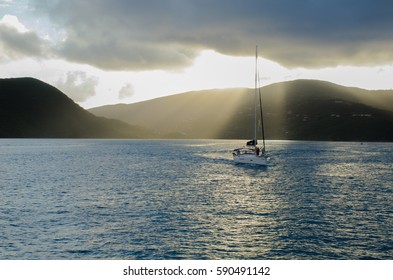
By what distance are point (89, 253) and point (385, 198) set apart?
Result: 43054 mm

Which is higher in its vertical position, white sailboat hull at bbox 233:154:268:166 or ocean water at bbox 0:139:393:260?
white sailboat hull at bbox 233:154:268:166

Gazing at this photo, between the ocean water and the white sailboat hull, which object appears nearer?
the ocean water

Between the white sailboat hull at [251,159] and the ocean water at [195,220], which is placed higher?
the white sailboat hull at [251,159]

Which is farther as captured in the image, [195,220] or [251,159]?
[251,159]

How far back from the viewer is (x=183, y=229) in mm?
37344

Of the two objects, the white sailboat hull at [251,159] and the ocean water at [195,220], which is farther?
the white sailboat hull at [251,159]

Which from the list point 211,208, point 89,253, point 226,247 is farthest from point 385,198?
point 89,253

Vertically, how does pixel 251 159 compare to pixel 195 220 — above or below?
above
